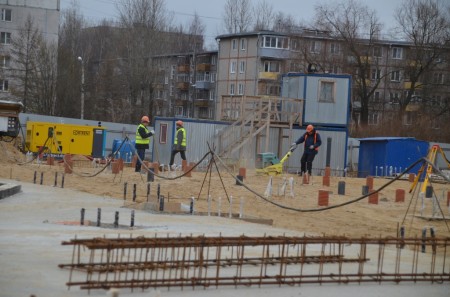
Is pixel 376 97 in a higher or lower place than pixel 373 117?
higher

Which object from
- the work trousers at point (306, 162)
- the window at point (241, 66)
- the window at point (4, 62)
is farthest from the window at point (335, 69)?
the work trousers at point (306, 162)

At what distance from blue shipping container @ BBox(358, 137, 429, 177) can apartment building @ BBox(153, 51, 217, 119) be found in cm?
6252

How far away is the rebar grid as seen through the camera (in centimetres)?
986

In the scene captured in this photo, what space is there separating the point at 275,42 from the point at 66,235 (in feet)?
268

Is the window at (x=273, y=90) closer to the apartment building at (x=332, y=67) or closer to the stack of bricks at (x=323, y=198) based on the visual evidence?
the apartment building at (x=332, y=67)

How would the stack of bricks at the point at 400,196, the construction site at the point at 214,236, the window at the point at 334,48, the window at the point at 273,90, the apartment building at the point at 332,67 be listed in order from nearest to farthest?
the construction site at the point at 214,236 < the stack of bricks at the point at 400,196 < the apartment building at the point at 332,67 < the window at the point at 334,48 < the window at the point at 273,90

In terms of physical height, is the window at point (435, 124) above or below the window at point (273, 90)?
below

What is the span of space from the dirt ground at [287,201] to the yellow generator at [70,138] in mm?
14920

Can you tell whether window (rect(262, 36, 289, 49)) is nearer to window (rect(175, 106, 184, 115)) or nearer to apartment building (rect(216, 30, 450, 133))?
apartment building (rect(216, 30, 450, 133))

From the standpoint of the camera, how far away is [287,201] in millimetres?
21766

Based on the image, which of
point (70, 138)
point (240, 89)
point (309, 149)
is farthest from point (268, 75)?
point (309, 149)

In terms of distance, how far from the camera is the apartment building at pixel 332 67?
72438 mm

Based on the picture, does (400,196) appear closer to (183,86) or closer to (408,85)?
(408,85)

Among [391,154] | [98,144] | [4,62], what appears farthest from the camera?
[4,62]
